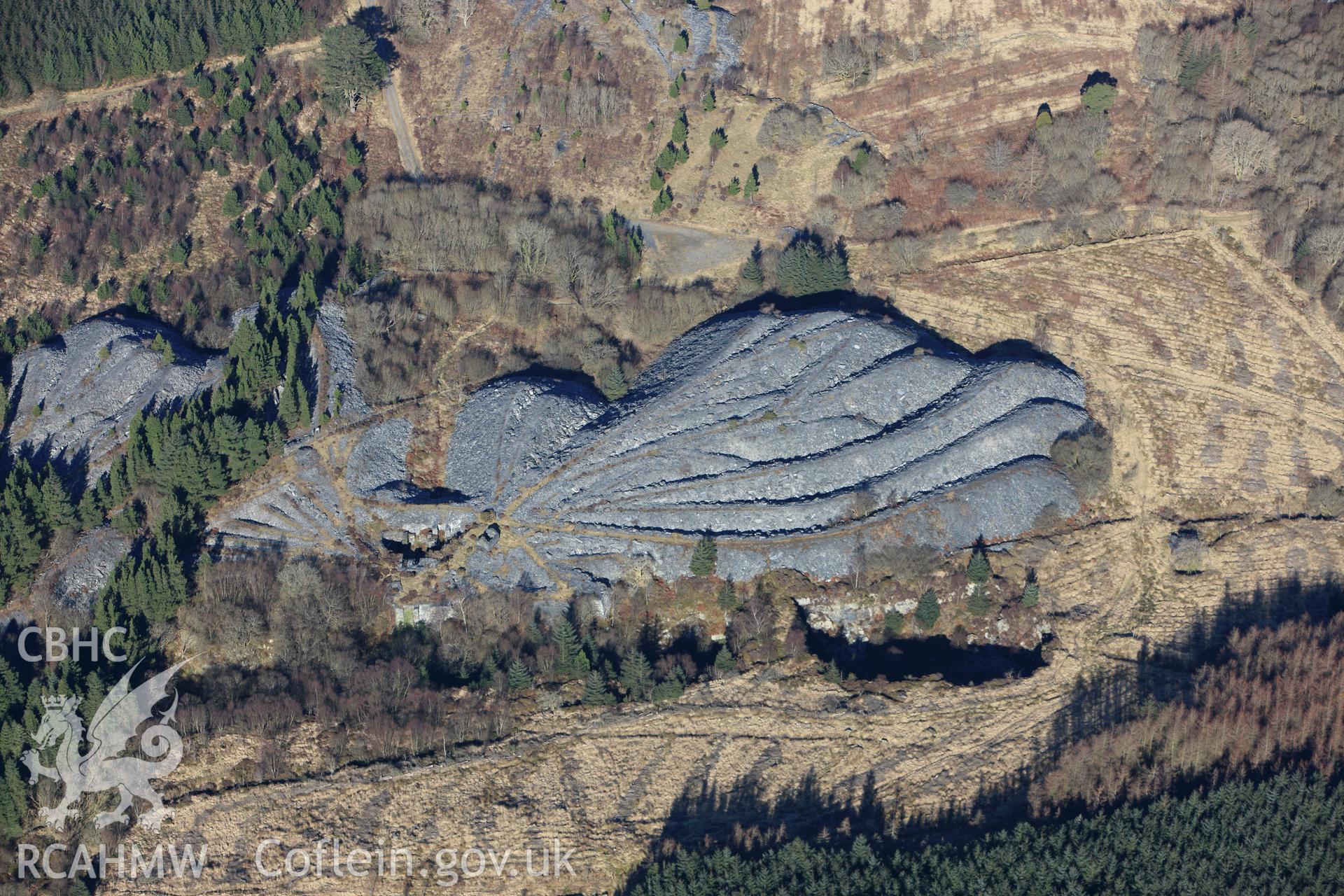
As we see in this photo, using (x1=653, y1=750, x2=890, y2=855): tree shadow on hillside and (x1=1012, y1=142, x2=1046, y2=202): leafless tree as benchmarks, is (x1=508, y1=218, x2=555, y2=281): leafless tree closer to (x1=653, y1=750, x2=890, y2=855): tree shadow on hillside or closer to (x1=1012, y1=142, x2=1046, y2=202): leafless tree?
(x1=1012, y1=142, x2=1046, y2=202): leafless tree

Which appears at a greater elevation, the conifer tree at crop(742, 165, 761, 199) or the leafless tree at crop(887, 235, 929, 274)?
the conifer tree at crop(742, 165, 761, 199)

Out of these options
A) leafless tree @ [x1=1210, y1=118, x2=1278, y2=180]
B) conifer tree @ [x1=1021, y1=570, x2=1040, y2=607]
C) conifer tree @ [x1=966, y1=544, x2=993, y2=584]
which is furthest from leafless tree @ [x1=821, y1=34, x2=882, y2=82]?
conifer tree @ [x1=1021, y1=570, x2=1040, y2=607]

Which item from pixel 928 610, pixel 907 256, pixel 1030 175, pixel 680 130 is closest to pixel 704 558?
pixel 928 610

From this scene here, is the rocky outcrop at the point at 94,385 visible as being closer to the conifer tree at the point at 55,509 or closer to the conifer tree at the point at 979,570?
the conifer tree at the point at 55,509

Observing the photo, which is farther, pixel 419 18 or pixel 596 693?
pixel 419 18

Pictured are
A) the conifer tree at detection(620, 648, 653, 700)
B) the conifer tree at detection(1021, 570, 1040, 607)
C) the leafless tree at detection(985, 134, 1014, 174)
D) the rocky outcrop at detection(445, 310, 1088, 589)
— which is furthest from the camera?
the leafless tree at detection(985, 134, 1014, 174)

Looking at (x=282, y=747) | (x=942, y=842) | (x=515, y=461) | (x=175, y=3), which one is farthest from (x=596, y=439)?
(x=175, y=3)

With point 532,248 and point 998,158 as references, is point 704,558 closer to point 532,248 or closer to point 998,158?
point 532,248
